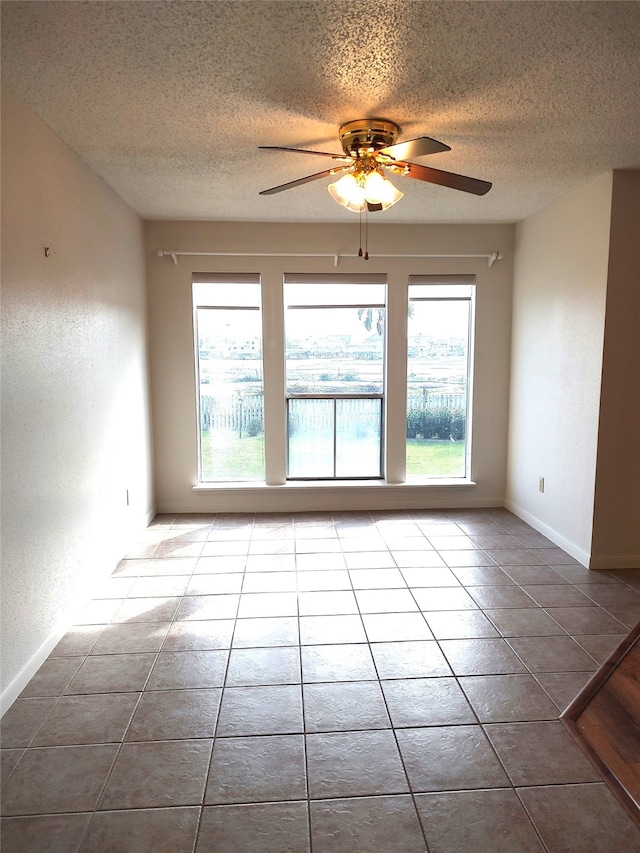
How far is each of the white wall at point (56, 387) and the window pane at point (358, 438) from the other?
6.19ft

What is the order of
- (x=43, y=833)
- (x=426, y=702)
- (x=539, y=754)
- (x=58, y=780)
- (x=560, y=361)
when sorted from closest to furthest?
(x=43, y=833) < (x=58, y=780) < (x=539, y=754) < (x=426, y=702) < (x=560, y=361)

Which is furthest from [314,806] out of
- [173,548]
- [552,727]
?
[173,548]

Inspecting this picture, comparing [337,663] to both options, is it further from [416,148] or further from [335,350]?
[335,350]

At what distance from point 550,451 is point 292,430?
86.0 inches

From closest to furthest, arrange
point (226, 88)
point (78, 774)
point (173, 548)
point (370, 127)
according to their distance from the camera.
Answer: point (78, 774) → point (226, 88) → point (370, 127) → point (173, 548)

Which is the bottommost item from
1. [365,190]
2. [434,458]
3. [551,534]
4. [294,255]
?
[551,534]

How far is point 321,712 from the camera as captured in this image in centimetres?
209

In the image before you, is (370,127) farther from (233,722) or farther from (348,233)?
(233,722)

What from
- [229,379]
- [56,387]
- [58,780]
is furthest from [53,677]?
[229,379]

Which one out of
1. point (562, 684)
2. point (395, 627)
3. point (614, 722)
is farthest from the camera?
point (395, 627)

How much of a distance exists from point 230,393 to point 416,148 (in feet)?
9.67

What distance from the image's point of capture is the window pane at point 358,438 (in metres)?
4.84

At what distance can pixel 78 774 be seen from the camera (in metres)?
1.79

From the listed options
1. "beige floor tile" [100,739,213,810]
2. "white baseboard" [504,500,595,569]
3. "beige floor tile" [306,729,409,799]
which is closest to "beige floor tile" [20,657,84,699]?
"beige floor tile" [100,739,213,810]
